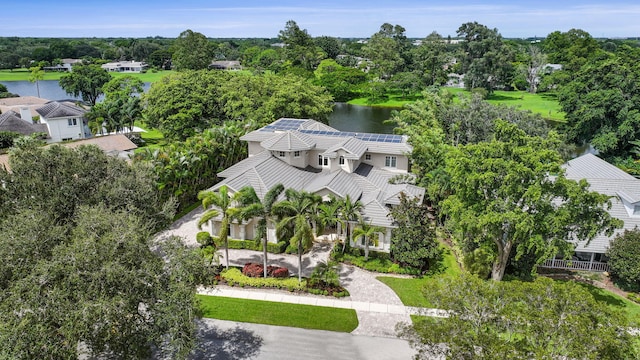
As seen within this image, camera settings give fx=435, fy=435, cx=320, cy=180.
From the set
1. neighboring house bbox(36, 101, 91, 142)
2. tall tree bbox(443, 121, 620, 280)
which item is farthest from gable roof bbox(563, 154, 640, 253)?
neighboring house bbox(36, 101, 91, 142)

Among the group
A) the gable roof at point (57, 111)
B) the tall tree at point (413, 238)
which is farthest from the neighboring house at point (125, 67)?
the tall tree at point (413, 238)

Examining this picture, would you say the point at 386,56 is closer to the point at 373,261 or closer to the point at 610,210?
the point at 610,210

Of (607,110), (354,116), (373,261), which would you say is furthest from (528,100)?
(373,261)

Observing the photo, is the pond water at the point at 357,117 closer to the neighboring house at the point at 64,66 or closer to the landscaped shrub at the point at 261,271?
the neighboring house at the point at 64,66

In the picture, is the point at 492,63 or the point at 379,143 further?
the point at 492,63

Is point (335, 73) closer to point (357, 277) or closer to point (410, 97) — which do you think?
point (410, 97)

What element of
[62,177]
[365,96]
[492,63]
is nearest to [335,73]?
[365,96]
